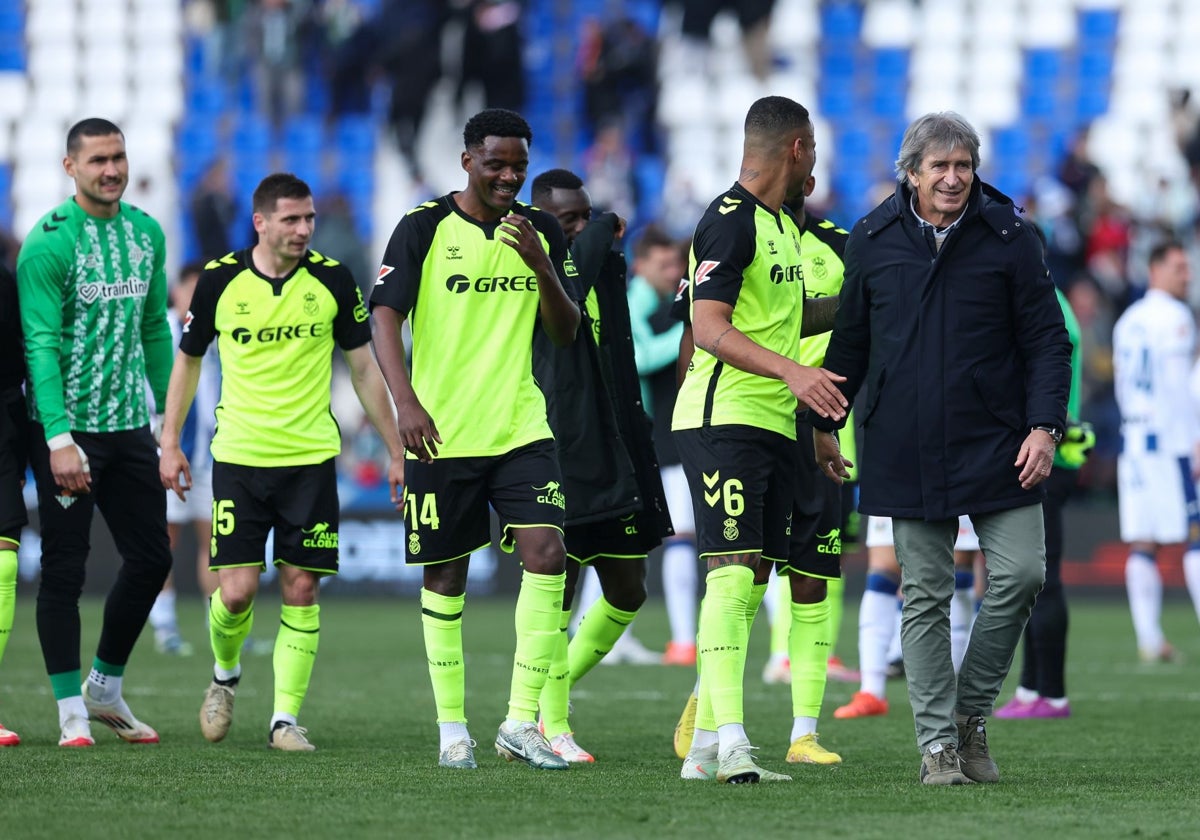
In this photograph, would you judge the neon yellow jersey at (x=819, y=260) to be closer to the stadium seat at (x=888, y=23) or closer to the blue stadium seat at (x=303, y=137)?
the blue stadium seat at (x=303, y=137)

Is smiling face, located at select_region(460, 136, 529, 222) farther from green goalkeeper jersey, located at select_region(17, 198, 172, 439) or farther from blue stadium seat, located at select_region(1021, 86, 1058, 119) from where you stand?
blue stadium seat, located at select_region(1021, 86, 1058, 119)

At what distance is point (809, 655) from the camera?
7352 millimetres

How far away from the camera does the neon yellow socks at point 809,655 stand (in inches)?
285

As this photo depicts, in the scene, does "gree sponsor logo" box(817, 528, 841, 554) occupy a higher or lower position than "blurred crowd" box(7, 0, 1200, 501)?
lower

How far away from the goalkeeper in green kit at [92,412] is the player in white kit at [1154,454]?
7.50 metres

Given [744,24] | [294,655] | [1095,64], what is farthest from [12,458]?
[1095,64]

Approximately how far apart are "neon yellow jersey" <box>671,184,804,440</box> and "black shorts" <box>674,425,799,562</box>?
0.05 metres

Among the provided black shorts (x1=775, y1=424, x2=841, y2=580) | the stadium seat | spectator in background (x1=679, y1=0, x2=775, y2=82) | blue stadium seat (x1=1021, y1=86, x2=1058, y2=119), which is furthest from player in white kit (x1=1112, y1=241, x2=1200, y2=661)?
the stadium seat

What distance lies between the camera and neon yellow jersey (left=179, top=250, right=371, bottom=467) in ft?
25.0

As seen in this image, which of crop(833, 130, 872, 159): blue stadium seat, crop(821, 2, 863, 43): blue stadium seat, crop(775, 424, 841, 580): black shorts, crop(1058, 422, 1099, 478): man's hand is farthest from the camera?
crop(821, 2, 863, 43): blue stadium seat

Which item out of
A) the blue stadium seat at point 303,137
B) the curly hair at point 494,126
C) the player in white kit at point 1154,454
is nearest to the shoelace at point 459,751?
the curly hair at point 494,126

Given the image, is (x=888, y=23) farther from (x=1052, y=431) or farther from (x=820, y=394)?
(x=820, y=394)

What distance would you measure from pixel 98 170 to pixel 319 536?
5.99 feet

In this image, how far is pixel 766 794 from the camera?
19.3 ft
